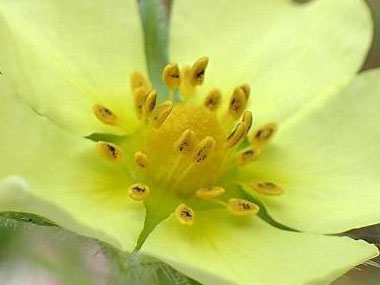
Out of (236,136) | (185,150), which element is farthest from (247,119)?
(185,150)

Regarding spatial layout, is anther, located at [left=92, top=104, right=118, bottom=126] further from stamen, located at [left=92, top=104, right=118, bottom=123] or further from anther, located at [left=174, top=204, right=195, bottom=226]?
anther, located at [left=174, top=204, right=195, bottom=226]

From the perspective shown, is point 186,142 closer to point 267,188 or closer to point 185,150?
point 185,150

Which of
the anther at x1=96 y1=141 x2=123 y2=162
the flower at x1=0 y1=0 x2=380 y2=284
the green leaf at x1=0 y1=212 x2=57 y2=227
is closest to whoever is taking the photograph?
the green leaf at x1=0 y1=212 x2=57 y2=227

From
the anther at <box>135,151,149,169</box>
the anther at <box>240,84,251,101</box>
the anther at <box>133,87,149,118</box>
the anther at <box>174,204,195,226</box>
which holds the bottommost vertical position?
the anther at <box>174,204,195,226</box>

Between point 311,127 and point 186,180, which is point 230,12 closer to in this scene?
point 311,127

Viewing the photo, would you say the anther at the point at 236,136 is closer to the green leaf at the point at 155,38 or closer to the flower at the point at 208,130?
the flower at the point at 208,130

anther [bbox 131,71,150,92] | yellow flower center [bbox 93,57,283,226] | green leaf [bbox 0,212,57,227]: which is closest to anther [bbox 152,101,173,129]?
yellow flower center [bbox 93,57,283,226]

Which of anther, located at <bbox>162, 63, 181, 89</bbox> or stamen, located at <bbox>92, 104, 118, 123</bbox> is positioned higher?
anther, located at <bbox>162, 63, 181, 89</bbox>
